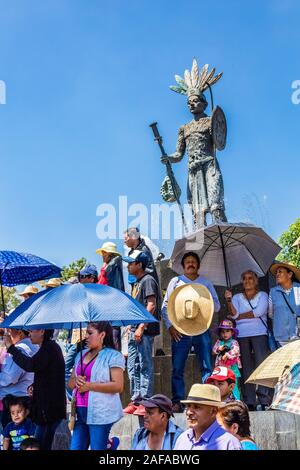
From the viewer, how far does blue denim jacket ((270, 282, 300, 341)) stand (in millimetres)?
7648

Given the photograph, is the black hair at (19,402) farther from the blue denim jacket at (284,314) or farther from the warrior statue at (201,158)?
the warrior statue at (201,158)

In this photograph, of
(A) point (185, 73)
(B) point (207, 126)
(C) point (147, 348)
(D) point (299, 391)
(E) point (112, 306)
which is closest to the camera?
(D) point (299, 391)

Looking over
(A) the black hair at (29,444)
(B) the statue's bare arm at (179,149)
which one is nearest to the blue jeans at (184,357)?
(A) the black hair at (29,444)

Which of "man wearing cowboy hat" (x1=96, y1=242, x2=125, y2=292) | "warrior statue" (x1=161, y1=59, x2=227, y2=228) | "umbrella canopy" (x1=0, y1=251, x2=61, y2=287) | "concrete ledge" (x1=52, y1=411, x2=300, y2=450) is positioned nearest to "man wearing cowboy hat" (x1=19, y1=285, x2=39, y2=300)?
"umbrella canopy" (x1=0, y1=251, x2=61, y2=287)

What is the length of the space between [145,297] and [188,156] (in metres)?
5.80

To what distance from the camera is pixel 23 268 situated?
7797 mm

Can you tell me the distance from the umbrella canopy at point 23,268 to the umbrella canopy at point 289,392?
368cm

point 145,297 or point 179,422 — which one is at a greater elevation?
point 145,297

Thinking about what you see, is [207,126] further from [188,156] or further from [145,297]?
[145,297]

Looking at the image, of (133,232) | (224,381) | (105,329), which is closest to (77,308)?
(105,329)

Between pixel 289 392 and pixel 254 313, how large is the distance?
3.27 m
